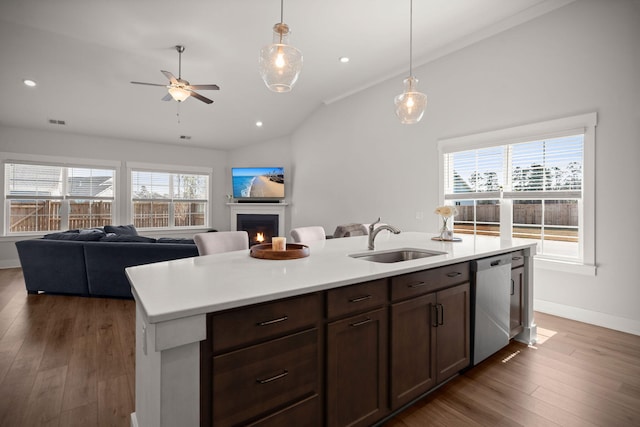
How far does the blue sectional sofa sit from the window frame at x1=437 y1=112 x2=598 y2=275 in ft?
12.7

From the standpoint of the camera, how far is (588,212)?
10.3 ft

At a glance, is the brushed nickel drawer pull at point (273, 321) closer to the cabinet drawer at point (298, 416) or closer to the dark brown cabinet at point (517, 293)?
the cabinet drawer at point (298, 416)

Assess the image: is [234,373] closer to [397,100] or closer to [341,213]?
[397,100]

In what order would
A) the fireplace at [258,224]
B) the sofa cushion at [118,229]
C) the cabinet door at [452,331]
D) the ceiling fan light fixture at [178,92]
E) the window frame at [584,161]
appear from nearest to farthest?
the cabinet door at [452,331] → the window frame at [584,161] → the ceiling fan light fixture at [178,92] → the sofa cushion at [118,229] → the fireplace at [258,224]

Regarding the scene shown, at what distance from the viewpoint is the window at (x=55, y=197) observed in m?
5.88

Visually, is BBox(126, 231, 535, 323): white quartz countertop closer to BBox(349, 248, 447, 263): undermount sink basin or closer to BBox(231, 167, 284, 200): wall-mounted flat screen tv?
BBox(349, 248, 447, 263): undermount sink basin

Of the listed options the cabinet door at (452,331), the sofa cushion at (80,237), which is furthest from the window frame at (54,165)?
the cabinet door at (452,331)

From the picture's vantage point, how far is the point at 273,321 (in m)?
1.19

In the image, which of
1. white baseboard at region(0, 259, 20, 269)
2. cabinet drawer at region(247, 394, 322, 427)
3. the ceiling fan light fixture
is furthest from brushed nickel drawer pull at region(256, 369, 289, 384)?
white baseboard at region(0, 259, 20, 269)

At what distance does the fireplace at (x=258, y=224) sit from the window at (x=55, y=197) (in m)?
2.81

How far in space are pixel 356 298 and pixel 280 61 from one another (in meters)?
1.61

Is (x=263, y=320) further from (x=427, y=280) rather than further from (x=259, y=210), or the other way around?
(x=259, y=210)

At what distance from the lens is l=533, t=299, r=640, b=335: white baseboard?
9.50ft

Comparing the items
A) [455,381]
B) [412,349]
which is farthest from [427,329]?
[455,381]
